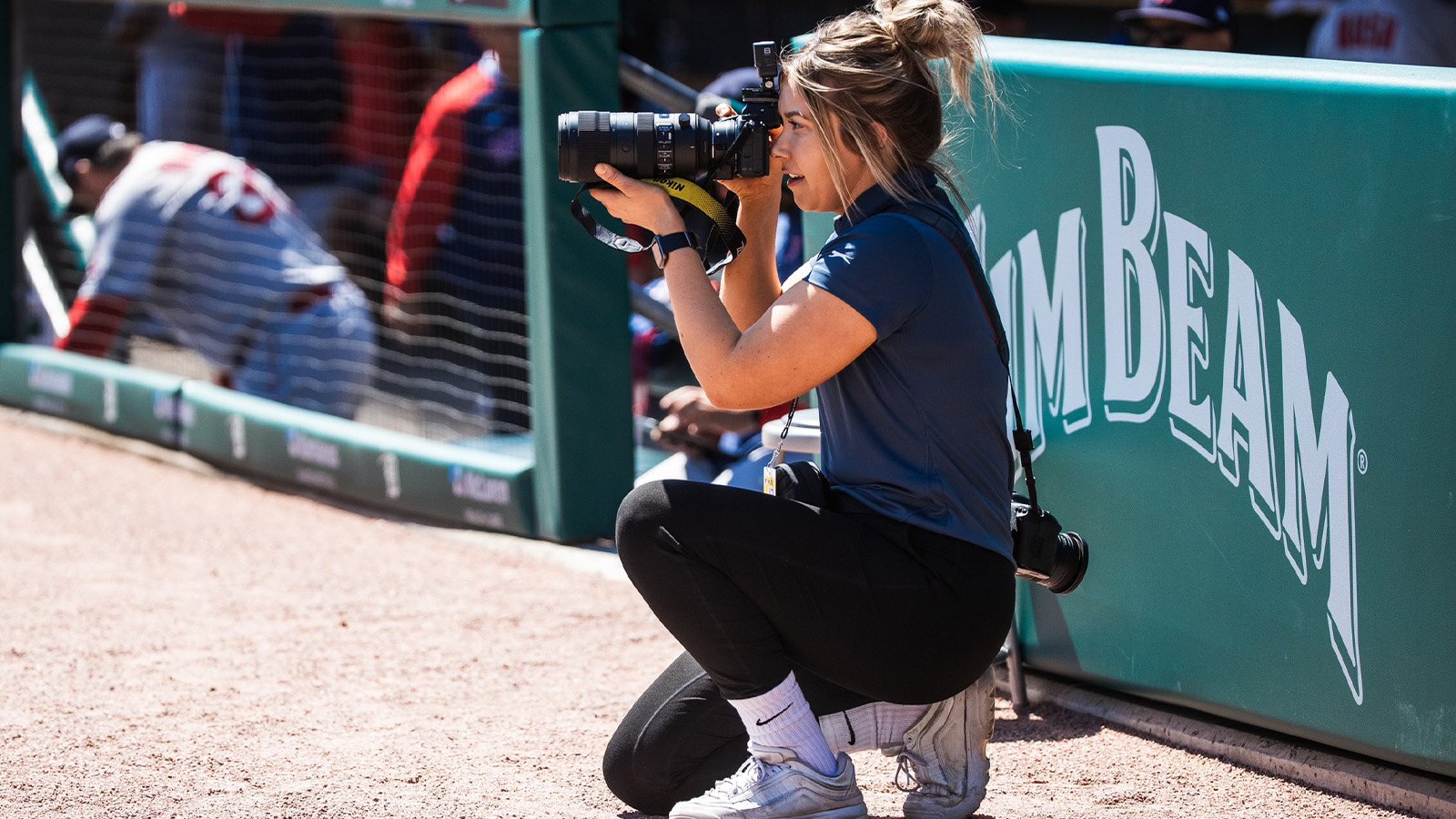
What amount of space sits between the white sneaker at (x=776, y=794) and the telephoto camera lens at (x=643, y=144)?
3.06 feet

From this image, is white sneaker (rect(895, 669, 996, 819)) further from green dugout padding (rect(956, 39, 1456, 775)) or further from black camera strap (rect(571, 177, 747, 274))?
black camera strap (rect(571, 177, 747, 274))

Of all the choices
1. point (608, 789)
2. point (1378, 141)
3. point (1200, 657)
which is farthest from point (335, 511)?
point (1378, 141)

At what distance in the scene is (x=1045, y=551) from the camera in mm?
2730

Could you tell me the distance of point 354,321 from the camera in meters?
6.27

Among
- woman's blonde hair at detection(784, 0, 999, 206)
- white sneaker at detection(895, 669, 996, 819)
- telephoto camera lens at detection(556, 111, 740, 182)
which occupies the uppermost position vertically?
woman's blonde hair at detection(784, 0, 999, 206)

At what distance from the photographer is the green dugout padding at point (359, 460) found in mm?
5008

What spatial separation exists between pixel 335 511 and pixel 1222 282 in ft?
10.9

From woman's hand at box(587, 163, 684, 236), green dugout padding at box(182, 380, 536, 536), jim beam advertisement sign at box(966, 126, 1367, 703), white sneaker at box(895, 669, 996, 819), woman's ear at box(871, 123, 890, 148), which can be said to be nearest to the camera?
woman's ear at box(871, 123, 890, 148)

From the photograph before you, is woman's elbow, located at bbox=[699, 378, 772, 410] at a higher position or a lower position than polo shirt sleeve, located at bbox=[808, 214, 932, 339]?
lower

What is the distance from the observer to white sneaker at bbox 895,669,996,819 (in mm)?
2752

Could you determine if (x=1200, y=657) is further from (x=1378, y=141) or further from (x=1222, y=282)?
(x=1378, y=141)

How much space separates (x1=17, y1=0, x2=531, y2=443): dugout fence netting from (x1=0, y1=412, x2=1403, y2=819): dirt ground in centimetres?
101

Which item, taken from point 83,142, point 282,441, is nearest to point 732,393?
point 282,441

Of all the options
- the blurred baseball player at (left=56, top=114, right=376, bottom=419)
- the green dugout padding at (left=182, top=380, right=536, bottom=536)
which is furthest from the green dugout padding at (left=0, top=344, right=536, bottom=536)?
the blurred baseball player at (left=56, top=114, right=376, bottom=419)
